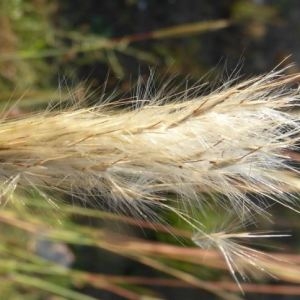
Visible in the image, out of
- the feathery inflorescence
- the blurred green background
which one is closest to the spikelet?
the feathery inflorescence

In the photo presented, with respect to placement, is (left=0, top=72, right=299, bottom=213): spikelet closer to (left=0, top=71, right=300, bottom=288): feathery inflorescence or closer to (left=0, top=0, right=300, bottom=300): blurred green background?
(left=0, top=71, right=300, bottom=288): feathery inflorescence

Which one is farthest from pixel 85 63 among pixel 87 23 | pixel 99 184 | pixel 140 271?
pixel 99 184

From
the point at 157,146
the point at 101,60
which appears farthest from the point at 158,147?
the point at 101,60

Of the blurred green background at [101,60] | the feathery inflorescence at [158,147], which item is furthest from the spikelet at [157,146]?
the blurred green background at [101,60]

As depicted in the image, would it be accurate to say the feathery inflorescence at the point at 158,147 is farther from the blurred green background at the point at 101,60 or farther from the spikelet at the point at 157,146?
the blurred green background at the point at 101,60

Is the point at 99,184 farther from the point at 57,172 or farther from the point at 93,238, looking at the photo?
the point at 93,238

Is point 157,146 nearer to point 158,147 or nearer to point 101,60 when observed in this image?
point 158,147
